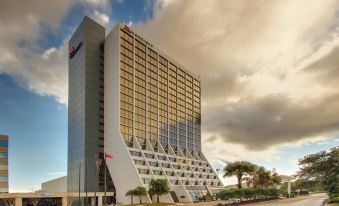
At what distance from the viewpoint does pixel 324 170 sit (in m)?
22.7

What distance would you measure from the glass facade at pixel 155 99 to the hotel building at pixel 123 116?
34cm

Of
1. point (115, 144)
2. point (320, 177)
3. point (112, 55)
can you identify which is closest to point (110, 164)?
point (115, 144)

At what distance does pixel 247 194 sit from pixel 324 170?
77.3 m

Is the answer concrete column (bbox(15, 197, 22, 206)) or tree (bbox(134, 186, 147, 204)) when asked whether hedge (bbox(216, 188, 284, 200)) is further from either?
concrete column (bbox(15, 197, 22, 206))

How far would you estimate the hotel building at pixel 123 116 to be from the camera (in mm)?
106125

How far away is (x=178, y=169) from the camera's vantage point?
12531 cm

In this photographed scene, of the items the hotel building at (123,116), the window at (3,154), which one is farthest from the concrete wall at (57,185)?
the window at (3,154)

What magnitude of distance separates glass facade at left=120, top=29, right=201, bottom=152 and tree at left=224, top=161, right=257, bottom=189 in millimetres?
27813

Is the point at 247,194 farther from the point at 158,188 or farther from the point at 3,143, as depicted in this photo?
the point at 3,143

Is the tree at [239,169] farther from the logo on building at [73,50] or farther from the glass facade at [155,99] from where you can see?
the logo on building at [73,50]

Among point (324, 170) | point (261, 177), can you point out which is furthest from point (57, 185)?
point (324, 170)

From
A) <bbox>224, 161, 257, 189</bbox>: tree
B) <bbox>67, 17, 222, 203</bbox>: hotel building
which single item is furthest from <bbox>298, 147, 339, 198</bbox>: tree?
<bbox>224, 161, 257, 189</bbox>: tree

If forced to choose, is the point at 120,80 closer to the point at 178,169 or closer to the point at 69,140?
the point at 69,140

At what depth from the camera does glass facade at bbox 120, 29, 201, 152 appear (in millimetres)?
114625
